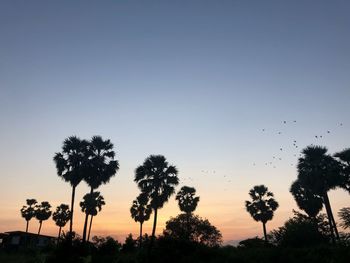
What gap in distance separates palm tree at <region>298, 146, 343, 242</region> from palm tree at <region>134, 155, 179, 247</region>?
17.8 m

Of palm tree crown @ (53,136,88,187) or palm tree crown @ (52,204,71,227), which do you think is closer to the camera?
palm tree crown @ (53,136,88,187)

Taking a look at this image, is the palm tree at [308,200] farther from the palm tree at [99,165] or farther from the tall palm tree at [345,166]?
the palm tree at [99,165]

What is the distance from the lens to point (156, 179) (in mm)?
43656

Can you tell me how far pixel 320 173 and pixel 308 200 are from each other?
31.9 feet

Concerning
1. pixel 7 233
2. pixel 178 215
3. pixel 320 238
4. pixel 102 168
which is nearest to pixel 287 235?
pixel 320 238

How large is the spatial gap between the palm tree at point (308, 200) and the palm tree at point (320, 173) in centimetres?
587

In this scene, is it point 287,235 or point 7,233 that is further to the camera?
point 7,233

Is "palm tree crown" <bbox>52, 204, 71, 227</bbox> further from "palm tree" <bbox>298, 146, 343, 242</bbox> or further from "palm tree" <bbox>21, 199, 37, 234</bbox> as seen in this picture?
"palm tree" <bbox>298, 146, 343, 242</bbox>

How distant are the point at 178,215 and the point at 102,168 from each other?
127ft

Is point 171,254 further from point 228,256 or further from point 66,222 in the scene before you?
point 66,222

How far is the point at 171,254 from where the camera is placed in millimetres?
26641

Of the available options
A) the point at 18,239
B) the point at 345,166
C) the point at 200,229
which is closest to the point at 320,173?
the point at 345,166

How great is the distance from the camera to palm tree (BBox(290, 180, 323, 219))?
2009 inches

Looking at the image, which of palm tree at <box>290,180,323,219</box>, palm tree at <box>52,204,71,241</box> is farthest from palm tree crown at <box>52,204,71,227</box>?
palm tree at <box>290,180,323,219</box>
